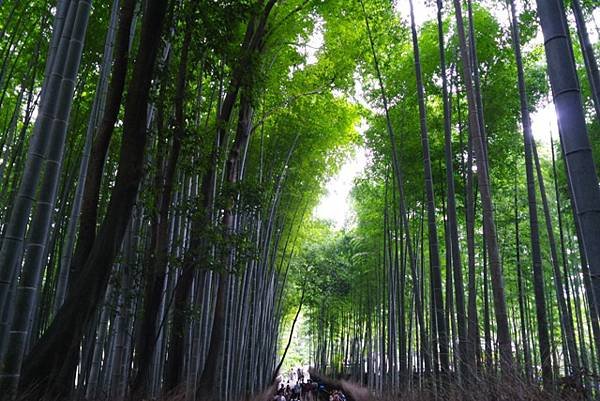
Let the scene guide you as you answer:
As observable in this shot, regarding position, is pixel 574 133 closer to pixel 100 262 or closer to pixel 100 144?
pixel 100 262

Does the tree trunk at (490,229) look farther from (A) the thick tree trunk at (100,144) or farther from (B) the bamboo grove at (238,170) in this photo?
(A) the thick tree trunk at (100,144)

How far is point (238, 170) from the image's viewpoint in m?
5.89

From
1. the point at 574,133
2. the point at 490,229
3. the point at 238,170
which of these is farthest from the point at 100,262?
the point at 238,170

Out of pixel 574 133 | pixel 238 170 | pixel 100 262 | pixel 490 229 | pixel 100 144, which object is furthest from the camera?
pixel 238 170

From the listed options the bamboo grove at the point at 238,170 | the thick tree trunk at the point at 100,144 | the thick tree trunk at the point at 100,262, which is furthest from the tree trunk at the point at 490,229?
the thick tree trunk at the point at 100,144

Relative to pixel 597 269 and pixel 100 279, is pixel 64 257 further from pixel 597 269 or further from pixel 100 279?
pixel 597 269

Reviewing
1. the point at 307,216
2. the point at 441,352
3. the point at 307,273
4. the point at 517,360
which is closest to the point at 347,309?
the point at 307,273

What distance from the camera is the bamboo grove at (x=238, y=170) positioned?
2.28 metres

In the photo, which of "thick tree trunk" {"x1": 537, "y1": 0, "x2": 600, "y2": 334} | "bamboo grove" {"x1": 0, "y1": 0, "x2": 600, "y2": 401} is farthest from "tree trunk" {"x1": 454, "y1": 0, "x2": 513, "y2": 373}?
"thick tree trunk" {"x1": 537, "y1": 0, "x2": 600, "y2": 334}

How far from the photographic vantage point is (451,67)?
19.4ft

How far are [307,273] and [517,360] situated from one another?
38.9 ft

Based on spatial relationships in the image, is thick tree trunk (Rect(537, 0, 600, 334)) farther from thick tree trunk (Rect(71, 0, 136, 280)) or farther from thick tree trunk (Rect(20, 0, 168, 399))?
thick tree trunk (Rect(71, 0, 136, 280))

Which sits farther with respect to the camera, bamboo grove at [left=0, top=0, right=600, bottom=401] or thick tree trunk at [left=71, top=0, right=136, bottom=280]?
thick tree trunk at [left=71, top=0, right=136, bottom=280]

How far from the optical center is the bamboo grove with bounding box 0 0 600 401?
2.28 meters
